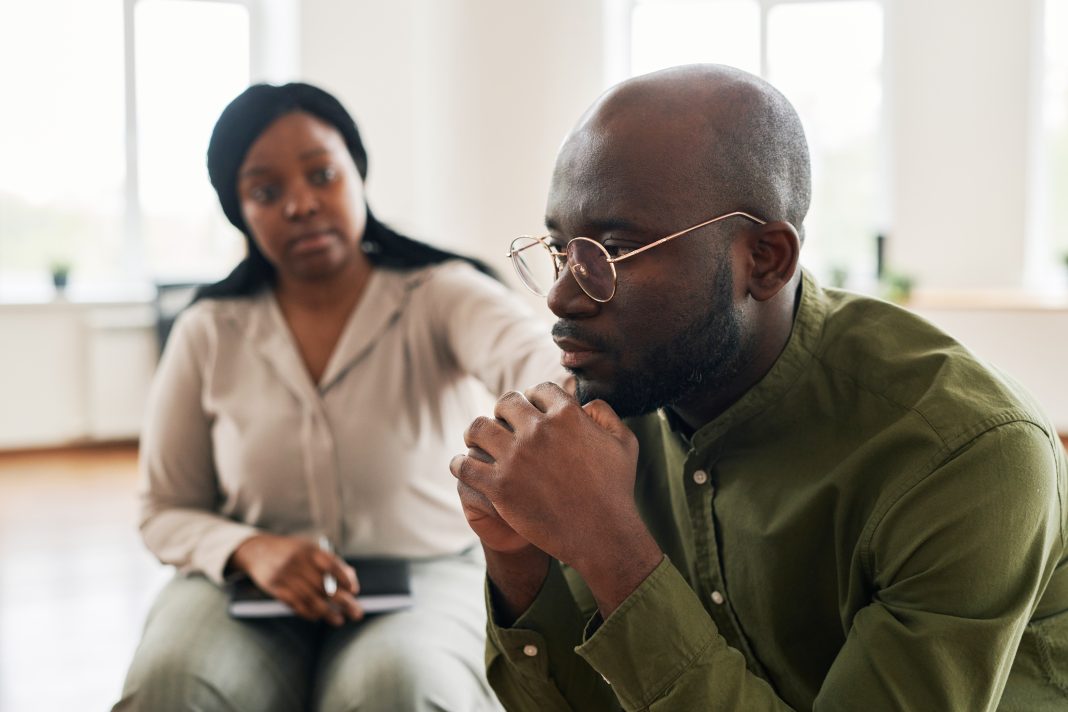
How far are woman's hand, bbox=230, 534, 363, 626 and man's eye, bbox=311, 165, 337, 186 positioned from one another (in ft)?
2.27

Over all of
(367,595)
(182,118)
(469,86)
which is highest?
(469,86)

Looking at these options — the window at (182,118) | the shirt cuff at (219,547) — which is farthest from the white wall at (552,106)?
the shirt cuff at (219,547)

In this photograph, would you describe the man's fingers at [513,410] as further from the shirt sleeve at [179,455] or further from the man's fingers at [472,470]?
the shirt sleeve at [179,455]

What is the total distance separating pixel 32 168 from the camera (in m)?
6.95

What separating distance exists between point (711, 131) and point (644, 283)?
0.56 feet

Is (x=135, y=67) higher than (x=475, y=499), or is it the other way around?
Answer: (x=135, y=67)

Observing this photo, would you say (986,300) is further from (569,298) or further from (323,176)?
(569,298)

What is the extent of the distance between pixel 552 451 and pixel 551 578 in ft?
1.07

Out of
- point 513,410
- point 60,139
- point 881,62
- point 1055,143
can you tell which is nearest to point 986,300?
point 1055,143

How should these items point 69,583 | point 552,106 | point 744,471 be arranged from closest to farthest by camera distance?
point 744,471
point 69,583
point 552,106

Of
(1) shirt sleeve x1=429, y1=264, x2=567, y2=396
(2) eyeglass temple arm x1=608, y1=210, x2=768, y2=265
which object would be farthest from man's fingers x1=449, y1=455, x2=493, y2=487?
(1) shirt sleeve x1=429, y1=264, x2=567, y2=396

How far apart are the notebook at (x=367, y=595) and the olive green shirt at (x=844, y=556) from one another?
1.71 feet

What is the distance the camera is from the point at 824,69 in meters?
7.07

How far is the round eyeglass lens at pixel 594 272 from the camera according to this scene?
43.4 inches
